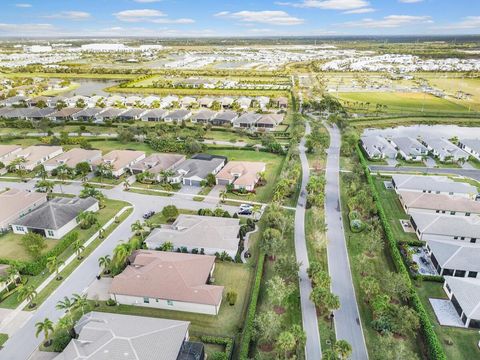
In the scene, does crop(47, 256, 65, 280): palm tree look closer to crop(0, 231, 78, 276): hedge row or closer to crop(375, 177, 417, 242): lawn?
crop(0, 231, 78, 276): hedge row

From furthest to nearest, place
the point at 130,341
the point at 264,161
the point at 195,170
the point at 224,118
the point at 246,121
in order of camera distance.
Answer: the point at 224,118 → the point at 246,121 → the point at 264,161 → the point at 195,170 → the point at 130,341

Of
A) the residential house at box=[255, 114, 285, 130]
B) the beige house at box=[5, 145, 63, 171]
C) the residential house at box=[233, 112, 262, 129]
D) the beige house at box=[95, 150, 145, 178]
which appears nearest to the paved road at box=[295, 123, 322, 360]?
the beige house at box=[95, 150, 145, 178]

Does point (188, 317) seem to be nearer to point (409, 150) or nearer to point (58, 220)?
point (58, 220)

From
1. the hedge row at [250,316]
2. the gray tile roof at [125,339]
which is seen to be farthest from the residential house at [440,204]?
the gray tile roof at [125,339]

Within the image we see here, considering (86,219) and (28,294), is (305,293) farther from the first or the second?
(86,219)

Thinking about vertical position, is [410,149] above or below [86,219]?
above

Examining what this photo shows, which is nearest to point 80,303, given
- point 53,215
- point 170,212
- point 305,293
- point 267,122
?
point 170,212

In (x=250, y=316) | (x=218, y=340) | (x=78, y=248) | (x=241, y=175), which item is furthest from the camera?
(x=241, y=175)

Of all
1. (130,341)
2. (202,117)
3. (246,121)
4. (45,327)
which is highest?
(202,117)
